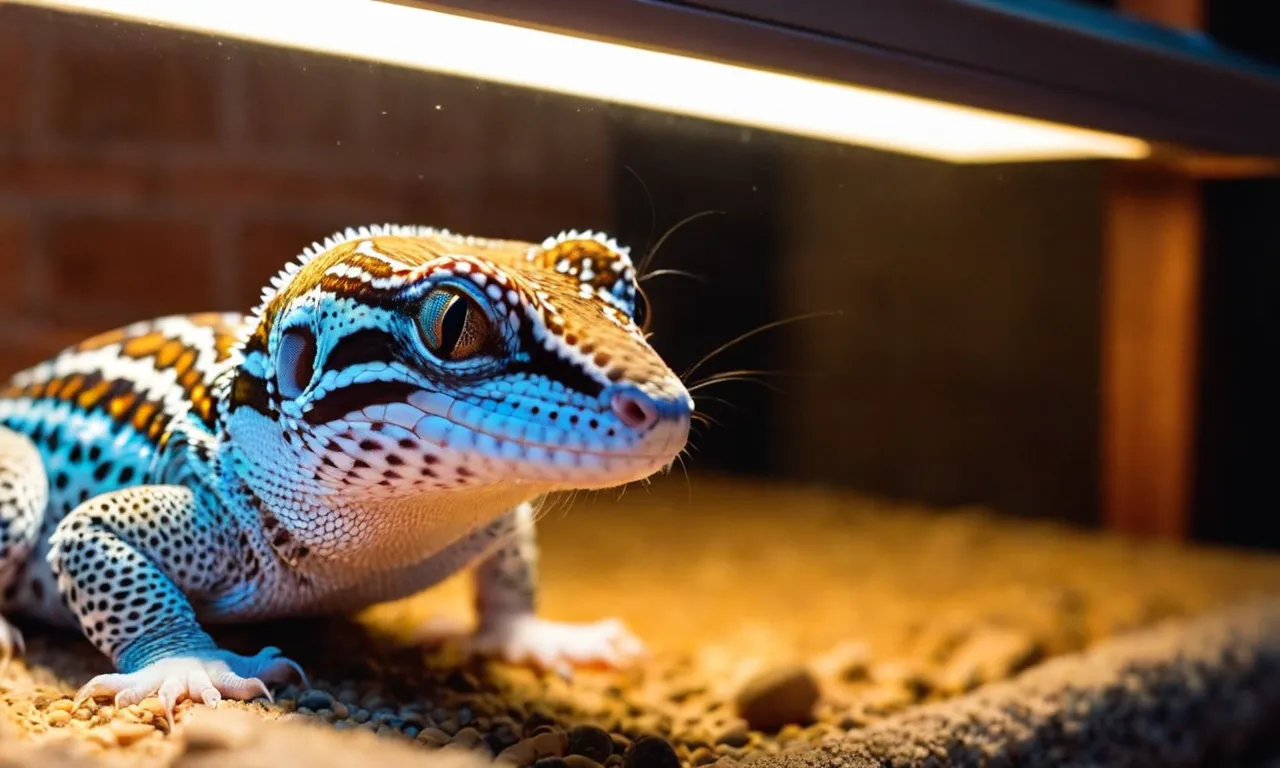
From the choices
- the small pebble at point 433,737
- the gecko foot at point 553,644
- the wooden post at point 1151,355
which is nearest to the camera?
the small pebble at point 433,737

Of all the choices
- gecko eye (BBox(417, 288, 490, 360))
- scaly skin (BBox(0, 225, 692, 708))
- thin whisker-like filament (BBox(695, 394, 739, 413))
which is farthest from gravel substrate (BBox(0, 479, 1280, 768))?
gecko eye (BBox(417, 288, 490, 360))

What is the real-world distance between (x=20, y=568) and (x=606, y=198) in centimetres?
119

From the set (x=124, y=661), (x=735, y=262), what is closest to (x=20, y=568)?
(x=124, y=661)

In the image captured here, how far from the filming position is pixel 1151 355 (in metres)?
3.75

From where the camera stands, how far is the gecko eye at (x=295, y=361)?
164 cm

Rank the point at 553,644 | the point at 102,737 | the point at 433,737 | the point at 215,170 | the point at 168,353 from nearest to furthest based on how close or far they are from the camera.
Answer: the point at 102,737 < the point at 433,737 < the point at 168,353 < the point at 553,644 < the point at 215,170

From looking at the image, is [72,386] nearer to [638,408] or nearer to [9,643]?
[9,643]

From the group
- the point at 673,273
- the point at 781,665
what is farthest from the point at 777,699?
the point at 673,273

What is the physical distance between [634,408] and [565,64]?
57 centimetres

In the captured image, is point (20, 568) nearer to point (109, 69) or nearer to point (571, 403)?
point (109, 69)

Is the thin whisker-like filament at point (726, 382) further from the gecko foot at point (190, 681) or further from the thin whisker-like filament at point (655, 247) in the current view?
the gecko foot at point (190, 681)

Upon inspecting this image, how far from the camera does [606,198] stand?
188 centimetres

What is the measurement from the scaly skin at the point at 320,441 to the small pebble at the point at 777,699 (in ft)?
1.81

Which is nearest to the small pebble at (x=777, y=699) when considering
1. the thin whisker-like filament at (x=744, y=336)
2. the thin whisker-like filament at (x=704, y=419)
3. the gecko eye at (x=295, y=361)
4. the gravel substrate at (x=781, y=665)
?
the gravel substrate at (x=781, y=665)
